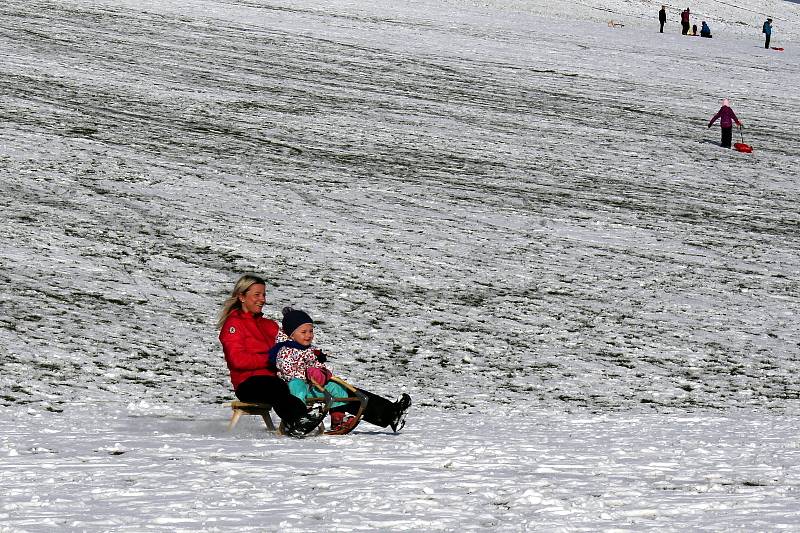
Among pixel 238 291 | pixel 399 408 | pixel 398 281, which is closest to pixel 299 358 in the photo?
pixel 238 291

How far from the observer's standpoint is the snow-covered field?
5.21 meters

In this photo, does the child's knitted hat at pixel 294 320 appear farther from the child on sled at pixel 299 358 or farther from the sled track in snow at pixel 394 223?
the sled track in snow at pixel 394 223

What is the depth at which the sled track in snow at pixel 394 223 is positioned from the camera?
9195 mm

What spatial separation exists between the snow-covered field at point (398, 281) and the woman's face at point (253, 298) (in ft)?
2.55

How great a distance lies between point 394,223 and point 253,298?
782 cm

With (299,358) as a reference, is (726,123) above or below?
above

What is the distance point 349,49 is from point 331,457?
79.0 ft

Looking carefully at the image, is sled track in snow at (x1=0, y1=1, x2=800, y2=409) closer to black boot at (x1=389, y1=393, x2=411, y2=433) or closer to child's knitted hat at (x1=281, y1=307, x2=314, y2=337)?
black boot at (x1=389, y1=393, x2=411, y2=433)

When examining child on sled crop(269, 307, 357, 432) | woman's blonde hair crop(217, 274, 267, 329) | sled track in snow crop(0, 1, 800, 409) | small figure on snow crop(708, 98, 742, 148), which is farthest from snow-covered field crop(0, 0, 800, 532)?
woman's blonde hair crop(217, 274, 267, 329)

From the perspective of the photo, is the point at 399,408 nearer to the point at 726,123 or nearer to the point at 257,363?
the point at 257,363

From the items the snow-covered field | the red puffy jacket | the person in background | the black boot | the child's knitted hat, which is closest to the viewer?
the snow-covered field

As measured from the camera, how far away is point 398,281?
11.7 m

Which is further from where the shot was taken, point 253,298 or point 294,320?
point 253,298

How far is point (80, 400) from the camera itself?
7.71 m
